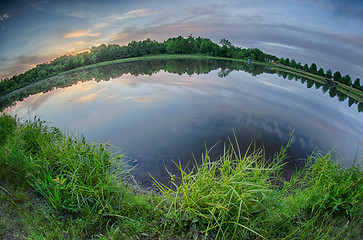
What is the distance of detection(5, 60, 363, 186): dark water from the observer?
7152 millimetres

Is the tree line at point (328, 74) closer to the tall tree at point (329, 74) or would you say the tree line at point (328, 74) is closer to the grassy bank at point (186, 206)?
the tall tree at point (329, 74)

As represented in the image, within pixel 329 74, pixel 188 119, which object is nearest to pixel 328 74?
pixel 329 74

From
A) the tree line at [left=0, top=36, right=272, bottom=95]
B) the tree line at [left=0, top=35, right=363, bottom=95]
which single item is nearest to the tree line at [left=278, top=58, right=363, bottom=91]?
the tree line at [left=0, top=35, right=363, bottom=95]

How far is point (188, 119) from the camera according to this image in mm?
9859

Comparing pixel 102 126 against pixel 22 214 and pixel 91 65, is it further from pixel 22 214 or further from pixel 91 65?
pixel 91 65

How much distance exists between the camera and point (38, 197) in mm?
3418

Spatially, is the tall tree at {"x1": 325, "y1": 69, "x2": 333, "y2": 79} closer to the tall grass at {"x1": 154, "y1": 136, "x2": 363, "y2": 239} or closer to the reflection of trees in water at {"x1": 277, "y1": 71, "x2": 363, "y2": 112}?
the reflection of trees in water at {"x1": 277, "y1": 71, "x2": 363, "y2": 112}

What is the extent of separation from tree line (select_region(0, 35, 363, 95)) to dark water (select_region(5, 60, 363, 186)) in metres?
1.64

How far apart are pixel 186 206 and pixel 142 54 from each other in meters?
39.1

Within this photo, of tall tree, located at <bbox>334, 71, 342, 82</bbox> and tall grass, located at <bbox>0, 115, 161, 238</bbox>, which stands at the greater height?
tall tree, located at <bbox>334, 71, 342, 82</bbox>

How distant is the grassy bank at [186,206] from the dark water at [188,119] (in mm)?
1955

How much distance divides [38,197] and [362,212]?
582 cm

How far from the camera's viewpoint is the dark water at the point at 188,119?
7152 millimetres

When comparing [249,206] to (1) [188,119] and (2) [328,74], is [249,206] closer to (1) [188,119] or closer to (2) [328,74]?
(1) [188,119]
